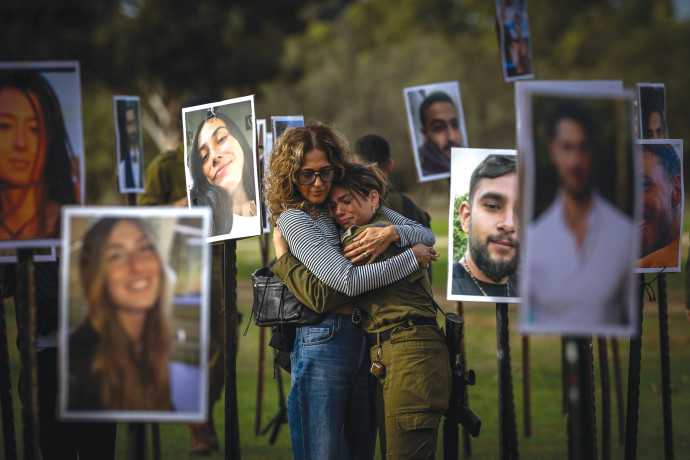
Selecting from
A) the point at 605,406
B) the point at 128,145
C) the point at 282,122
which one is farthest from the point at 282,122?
the point at 605,406

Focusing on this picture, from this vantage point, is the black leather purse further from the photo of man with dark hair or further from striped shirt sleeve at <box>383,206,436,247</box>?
the photo of man with dark hair

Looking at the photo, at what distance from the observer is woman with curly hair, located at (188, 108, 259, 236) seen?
394 centimetres

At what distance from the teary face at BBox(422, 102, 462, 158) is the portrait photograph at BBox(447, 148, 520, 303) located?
2.26 meters

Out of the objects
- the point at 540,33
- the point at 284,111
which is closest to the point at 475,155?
the point at 284,111

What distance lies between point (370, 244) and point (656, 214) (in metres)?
1.85

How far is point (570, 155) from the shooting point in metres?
2.27

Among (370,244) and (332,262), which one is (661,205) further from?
(332,262)

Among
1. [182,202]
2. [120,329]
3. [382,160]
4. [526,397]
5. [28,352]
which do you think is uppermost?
[382,160]

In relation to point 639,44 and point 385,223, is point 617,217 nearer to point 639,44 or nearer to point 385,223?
point 385,223

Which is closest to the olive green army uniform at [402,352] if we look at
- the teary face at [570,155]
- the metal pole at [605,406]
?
the teary face at [570,155]

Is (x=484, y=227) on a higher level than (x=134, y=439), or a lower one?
higher

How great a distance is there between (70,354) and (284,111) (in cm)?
3090

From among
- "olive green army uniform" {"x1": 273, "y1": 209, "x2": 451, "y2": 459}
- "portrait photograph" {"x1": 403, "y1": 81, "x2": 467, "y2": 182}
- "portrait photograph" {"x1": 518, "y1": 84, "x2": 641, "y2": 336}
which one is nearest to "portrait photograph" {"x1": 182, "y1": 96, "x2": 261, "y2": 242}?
"olive green army uniform" {"x1": 273, "y1": 209, "x2": 451, "y2": 459}

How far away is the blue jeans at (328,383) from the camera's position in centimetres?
349
